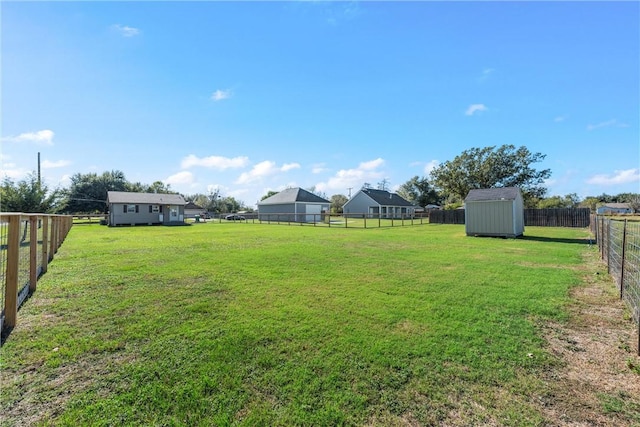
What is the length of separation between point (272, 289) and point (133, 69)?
11064 mm

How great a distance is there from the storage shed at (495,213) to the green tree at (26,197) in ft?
79.4

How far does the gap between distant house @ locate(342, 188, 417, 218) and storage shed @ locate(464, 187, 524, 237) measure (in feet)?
75.2

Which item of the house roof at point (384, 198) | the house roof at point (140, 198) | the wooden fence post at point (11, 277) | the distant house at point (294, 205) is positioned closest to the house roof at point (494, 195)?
the wooden fence post at point (11, 277)

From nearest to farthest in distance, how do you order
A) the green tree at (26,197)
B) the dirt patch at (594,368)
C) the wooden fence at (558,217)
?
the dirt patch at (594,368) → the green tree at (26,197) → the wooden fence at (558,217)

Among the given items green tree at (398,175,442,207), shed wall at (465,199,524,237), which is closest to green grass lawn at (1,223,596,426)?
shed wall at (465,199,524,237)

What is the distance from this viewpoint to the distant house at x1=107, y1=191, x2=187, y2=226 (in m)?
26.8

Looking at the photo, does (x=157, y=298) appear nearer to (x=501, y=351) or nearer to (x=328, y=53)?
(x=501, y=351)

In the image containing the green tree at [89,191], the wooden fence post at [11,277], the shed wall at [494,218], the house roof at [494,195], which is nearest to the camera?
the wooden fence post at [11,277]

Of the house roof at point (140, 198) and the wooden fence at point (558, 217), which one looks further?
the house roof at point (140, 198)

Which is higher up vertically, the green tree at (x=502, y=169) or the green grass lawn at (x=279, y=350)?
the green tree at (x=502, y=169)

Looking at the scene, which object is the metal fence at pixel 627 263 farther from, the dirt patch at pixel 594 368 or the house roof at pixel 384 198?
the house roof at pixel 384 198

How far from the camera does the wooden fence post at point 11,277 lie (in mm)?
3281

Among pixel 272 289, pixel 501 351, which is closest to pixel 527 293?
pixel 501 351

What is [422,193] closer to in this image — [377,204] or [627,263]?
[377,204]
